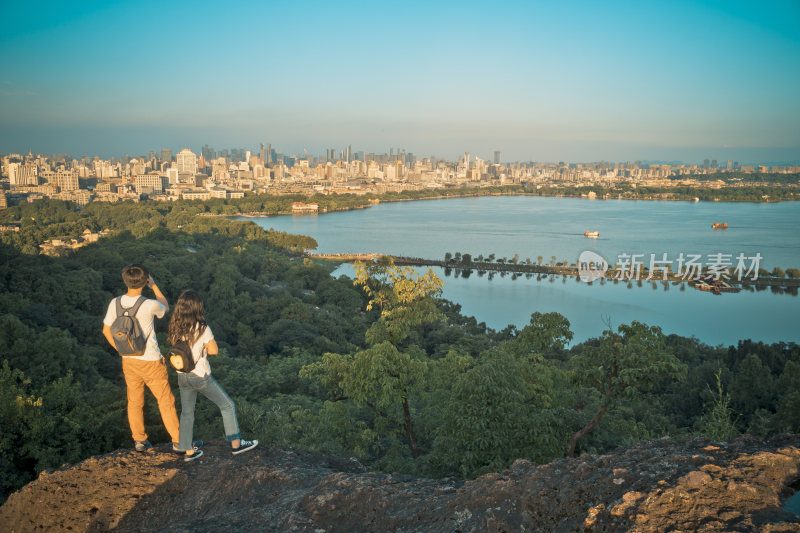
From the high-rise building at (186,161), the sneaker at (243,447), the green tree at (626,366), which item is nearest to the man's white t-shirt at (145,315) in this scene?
the sneaker at (243,447)

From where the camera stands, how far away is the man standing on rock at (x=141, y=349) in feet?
6.34

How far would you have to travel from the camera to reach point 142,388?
2.09 m

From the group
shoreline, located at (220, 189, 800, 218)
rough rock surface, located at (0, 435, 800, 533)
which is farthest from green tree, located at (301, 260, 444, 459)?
shoreline, located at (220, 189, 800, 218)

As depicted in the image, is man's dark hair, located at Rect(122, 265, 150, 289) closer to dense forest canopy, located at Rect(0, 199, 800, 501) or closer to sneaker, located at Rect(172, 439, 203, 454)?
sneaker, located at Rect(172, 439, 203, 454)

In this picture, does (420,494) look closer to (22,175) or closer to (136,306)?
(136,306)

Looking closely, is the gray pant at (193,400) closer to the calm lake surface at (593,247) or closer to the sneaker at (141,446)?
the sneaker at (141,446)

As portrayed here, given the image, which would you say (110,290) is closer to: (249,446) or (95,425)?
(95,425)

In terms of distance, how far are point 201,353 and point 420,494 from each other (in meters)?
0.96

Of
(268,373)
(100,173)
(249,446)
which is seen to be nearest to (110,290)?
(268,373)

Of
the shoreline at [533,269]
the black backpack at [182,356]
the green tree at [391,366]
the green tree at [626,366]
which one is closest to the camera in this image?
the black backpack at [182,356]

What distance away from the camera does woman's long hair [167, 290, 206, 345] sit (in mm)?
1917

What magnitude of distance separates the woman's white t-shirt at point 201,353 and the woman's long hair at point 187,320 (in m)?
0.02

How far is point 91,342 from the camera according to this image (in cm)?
858

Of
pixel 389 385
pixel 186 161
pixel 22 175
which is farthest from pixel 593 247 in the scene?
pixel 186 161
